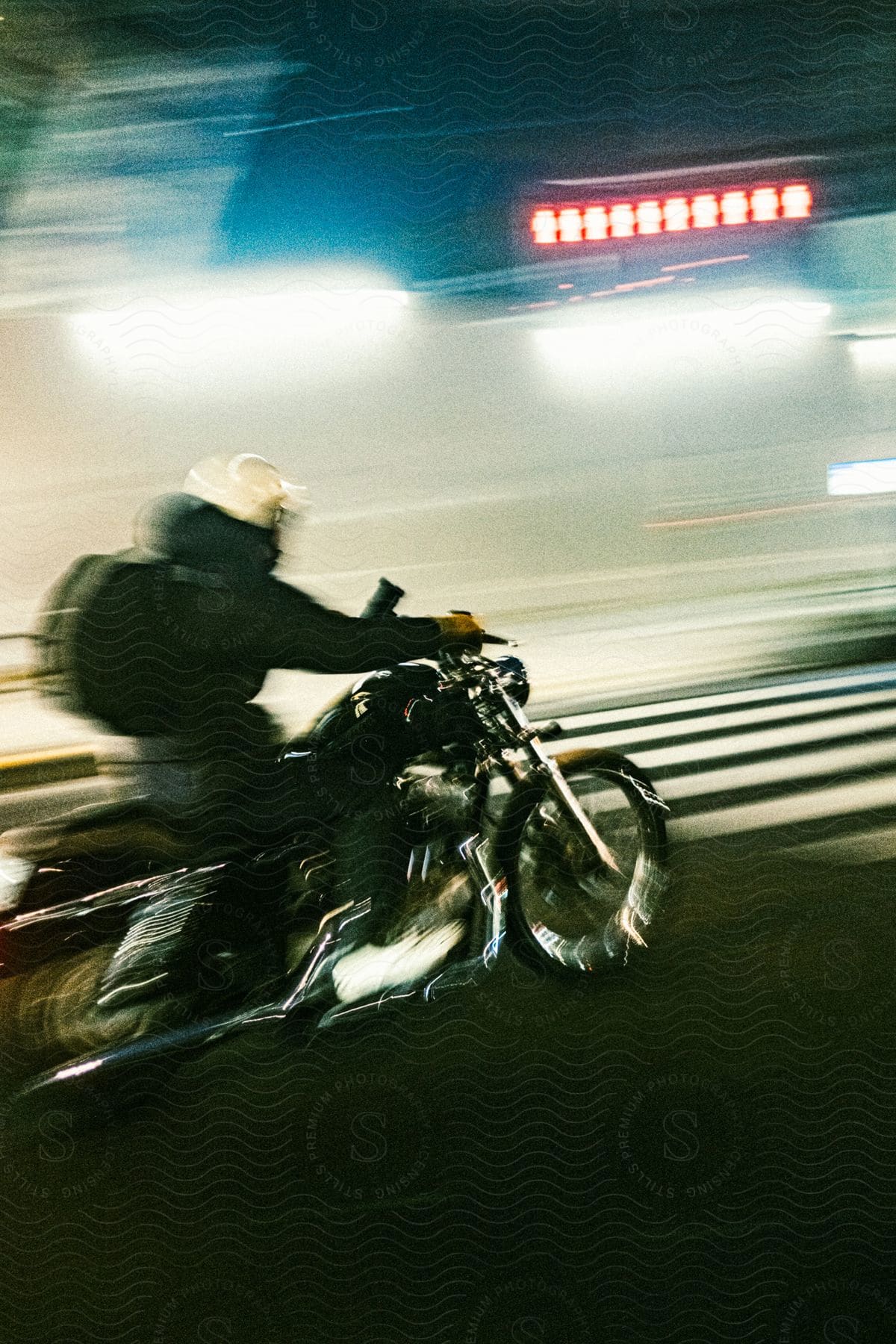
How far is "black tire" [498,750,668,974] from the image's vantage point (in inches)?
70.3

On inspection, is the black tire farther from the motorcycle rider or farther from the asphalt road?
the motorcycle rider

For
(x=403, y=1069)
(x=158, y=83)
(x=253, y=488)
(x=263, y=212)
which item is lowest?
(x=403, y=1069)

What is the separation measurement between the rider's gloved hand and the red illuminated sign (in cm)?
62

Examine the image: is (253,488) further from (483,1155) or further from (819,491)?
(483,1155)

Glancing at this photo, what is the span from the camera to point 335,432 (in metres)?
1.68

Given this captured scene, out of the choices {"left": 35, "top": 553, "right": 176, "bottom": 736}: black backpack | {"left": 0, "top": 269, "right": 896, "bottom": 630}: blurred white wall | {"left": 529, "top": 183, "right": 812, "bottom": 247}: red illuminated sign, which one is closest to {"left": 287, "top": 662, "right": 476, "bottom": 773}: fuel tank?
{"left": 0, "top": 269, "right": 896, "bottom": 630}: blurred white wall

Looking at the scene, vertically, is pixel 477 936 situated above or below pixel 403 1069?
above

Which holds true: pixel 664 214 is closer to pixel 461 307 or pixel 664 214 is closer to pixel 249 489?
pixel 461 307

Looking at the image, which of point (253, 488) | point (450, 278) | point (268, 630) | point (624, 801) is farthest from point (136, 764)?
point (450, 278)

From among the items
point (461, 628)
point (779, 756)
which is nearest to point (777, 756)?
point (779, 756)

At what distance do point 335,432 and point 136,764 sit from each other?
62 centimetres

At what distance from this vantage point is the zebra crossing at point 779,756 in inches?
69.2

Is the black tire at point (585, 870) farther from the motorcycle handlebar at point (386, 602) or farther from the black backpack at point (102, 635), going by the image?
the black backpack at point (102, 635)

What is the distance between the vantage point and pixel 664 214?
5.65ft
